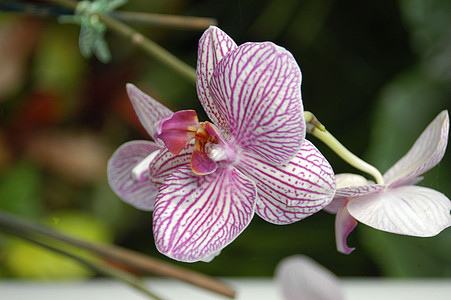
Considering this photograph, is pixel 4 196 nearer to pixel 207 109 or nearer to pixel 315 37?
pixel 315 37

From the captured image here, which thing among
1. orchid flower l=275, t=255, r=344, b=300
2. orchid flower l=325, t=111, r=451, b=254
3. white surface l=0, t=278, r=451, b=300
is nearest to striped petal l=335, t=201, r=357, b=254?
orchid flower l=325, t=111, r=451, b=254

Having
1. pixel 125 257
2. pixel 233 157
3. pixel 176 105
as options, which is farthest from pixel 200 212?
pixel 176 105

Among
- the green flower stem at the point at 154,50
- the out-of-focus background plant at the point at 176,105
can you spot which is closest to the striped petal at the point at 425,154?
the green flower stem at the point at 154,50

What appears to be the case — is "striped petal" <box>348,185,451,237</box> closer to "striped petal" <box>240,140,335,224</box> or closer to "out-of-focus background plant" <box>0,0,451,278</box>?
"striped petal" <box>240,140,335,224</box>

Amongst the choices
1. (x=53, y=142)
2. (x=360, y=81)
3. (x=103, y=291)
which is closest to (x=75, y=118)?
(x=53, y=142)

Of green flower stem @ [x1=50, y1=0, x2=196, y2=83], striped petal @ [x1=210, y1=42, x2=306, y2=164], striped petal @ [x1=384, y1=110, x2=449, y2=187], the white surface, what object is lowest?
the white surface
